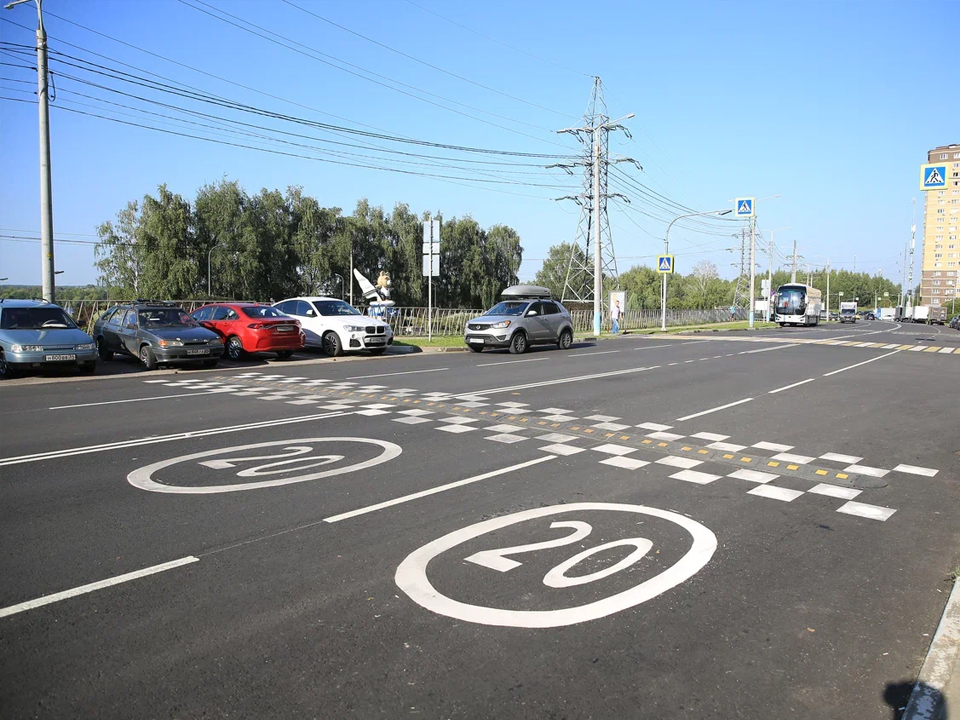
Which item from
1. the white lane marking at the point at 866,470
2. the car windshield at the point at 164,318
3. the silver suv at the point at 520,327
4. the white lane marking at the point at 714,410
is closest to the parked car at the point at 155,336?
the car windshield at the point at 164,318

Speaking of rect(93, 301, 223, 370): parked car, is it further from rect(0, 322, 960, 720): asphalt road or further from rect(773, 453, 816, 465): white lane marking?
rect(773, 453, 816, 465): white lane marking

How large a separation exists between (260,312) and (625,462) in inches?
603

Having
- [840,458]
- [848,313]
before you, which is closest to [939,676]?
[840,458]

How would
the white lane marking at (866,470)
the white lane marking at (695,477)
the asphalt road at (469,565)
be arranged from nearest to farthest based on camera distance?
the asphalt road at (469,565) < the white lane marking at (695,477) < the white lane marking at (866,470)

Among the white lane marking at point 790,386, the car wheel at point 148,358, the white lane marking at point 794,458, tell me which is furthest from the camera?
the car wheel at point 148,358

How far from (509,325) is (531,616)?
64.4 feet

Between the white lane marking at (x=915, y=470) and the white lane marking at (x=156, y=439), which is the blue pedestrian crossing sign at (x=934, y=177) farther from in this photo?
the white lane marking at (x=156, y=439)

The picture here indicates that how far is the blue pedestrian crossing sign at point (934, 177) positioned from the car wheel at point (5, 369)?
24.2m

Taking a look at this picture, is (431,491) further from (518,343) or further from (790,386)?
(518,343)

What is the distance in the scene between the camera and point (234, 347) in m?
19.8

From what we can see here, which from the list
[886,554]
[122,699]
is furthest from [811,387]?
[122,699]

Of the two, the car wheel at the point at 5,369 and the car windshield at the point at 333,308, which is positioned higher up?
the car windshield at the point at 333,308

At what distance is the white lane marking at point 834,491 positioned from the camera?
628 cm

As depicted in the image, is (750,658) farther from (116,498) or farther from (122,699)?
(116,498)
